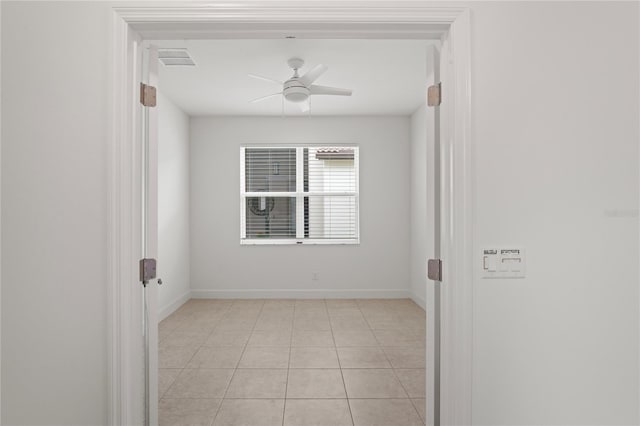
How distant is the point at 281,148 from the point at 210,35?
150 inches

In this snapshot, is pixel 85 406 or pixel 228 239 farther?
pixel 228 239

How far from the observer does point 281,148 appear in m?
5.18

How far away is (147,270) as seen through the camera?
141cm

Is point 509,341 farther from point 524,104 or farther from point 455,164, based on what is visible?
point 524,104

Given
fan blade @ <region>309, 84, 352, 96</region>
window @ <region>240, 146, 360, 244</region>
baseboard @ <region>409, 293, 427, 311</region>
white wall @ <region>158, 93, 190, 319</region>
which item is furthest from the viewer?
window @ <region>240, 146, 360, 244</region>

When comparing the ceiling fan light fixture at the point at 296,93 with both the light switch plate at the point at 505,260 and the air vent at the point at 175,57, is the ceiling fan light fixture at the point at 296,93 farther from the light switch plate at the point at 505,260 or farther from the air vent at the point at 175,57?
the light switch plate at the point at 505,260

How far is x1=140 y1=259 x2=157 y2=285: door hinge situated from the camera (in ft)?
4.59

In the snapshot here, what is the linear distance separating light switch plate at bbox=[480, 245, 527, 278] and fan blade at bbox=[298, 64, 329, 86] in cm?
221

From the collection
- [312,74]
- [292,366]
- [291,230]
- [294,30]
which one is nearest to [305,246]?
[291,230]

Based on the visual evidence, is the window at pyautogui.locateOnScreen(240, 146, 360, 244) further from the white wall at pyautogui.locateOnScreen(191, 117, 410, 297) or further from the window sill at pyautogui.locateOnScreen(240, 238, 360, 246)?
the white wall at pyautogui.locateOnScreen(191, 117, 410, 297)

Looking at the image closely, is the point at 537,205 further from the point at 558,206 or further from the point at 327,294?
the point at 327,294

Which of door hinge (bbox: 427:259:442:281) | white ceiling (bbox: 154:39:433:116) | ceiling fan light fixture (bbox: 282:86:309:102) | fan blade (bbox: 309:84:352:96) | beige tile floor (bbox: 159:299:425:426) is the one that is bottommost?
beige tile floor (bbox: 159:299:425:426)

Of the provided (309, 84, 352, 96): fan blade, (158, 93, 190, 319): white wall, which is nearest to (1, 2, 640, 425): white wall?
(309, 84, 352, 96): fan blade

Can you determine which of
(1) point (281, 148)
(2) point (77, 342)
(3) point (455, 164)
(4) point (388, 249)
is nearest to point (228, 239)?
(1) point (281, 148)
